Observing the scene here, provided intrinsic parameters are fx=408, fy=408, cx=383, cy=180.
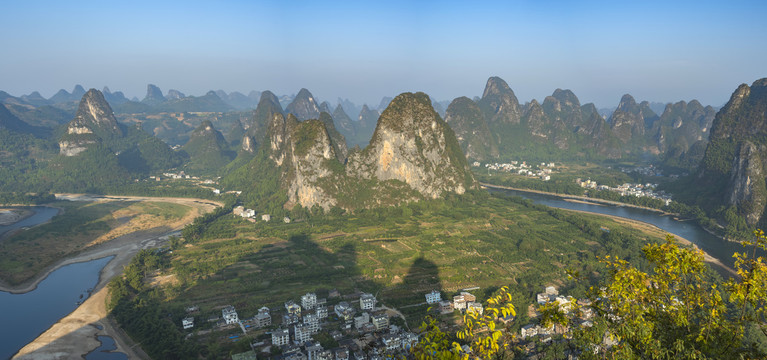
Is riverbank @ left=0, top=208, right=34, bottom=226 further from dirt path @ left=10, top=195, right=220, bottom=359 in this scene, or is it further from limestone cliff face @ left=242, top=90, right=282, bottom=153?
limestone cliff face @ left=242, top=90, right=282, bottom=153

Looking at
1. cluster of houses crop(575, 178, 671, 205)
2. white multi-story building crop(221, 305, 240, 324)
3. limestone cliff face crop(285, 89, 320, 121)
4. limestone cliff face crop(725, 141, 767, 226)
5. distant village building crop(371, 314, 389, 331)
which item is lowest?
white multi-story building crop(221, 305, 240, 324)

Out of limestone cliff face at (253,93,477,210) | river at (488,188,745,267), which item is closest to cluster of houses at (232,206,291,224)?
limestone cliff face at (253,93,477,210)

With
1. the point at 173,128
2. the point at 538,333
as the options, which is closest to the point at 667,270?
the point at 538,333

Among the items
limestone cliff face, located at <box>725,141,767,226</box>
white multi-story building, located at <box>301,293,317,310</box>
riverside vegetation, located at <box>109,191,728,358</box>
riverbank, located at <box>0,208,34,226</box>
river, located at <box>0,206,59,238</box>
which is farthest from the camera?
riverbank, located at <box>0,208,34,226</box>

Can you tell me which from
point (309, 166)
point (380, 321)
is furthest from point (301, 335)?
point (309, 166)

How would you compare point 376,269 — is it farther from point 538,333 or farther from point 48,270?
point 48,270

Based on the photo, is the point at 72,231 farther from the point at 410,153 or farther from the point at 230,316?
the point at 410,153
